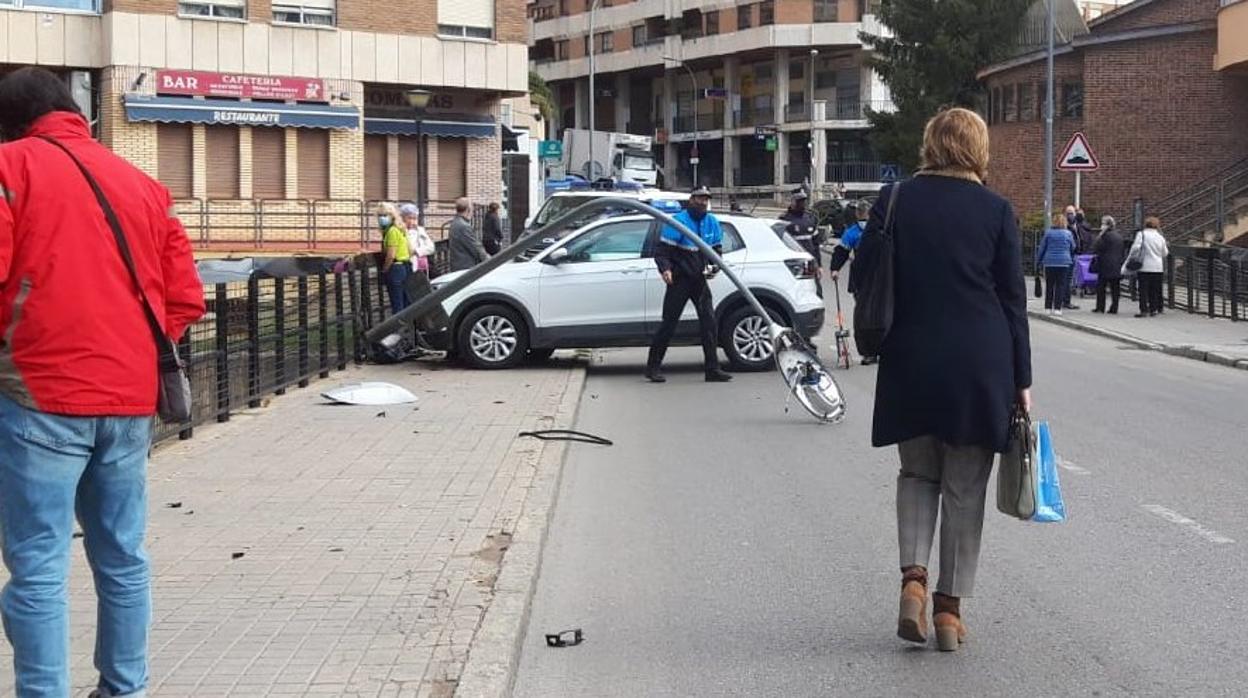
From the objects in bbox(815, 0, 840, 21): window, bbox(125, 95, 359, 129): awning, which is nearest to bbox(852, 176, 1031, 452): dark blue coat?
bbox(125, 95, 359, 129): awning

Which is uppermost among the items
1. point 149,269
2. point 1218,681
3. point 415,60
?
point 415,60

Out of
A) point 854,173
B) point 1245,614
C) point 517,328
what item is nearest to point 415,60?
point 517,328

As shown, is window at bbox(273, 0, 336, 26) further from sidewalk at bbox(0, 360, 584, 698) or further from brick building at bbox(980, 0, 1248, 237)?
sidewalk at bbox(0, 360, 584, 698)

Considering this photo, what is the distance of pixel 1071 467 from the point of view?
10.4 m

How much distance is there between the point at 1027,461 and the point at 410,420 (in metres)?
7.29

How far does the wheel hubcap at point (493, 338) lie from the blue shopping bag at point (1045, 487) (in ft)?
36.6

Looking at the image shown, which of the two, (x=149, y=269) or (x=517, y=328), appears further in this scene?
(x=517, y=328)

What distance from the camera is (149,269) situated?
4379 mm

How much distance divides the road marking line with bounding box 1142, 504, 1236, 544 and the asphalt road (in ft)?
0.10

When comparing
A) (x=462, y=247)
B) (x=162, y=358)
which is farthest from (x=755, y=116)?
(x=162, y=358)

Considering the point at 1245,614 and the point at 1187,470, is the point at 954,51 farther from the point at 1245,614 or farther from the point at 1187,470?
the point at 1245,614

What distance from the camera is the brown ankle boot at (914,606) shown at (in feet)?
18.8

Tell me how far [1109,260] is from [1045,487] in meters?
21.2

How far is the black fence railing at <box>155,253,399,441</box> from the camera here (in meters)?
11.4
